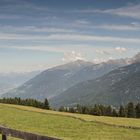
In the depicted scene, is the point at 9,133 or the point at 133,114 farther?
the point at 133,114

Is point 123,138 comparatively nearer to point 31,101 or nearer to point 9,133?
point 9,133

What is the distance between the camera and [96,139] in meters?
32.1

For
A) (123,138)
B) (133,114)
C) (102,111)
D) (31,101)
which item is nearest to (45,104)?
(31,101)

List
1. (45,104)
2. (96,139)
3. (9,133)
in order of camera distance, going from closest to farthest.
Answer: (9,133) → (96,139) → (45,104)

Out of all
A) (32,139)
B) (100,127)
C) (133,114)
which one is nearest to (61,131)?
(100,127)

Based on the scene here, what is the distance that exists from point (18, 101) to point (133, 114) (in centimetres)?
6798

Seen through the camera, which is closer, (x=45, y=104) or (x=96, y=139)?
(x=96, y=139)

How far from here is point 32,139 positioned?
13281 mm

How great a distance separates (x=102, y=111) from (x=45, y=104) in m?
30.0

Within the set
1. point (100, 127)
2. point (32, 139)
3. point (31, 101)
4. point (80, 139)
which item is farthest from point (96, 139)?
point (31, 101)

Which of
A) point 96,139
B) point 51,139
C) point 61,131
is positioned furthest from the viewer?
point 61,131

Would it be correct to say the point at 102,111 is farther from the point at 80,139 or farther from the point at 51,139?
the point at 51,139

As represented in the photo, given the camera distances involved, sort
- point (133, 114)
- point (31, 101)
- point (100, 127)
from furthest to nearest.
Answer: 1. point (31, 101)
2. point (133, 114)
3. point (100, 127)

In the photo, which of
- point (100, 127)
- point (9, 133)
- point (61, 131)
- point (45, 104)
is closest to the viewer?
point (9, 133)
